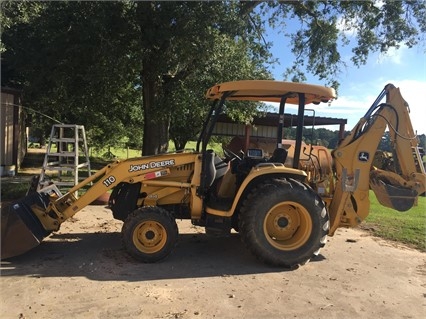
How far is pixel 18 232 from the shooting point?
5699 mm

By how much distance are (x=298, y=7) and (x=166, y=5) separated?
5485mm

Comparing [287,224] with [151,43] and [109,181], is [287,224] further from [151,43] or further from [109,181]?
[151,43]

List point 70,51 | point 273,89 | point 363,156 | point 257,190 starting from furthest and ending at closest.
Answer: point 70,51 < point 363,156 < point 273,89 < point 257,190

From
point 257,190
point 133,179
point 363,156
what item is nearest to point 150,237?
point 133,179

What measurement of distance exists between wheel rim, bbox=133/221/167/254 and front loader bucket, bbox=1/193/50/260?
1.31 meters

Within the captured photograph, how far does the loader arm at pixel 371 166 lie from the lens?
6.54 m

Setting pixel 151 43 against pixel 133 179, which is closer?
pixel 133 179

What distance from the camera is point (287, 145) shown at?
22.8 feet

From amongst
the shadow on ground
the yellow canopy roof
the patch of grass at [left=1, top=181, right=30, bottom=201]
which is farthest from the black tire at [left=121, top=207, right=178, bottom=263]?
the patch of grass at [left=1, top=181, right=30, bottom=201]

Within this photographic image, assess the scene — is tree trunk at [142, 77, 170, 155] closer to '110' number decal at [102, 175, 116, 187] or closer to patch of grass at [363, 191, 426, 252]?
patch of grass at [363, 191, 426, 252]

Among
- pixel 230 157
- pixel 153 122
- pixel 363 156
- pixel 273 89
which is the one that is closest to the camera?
pixel 273 89

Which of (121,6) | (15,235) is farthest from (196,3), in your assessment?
(15,235)

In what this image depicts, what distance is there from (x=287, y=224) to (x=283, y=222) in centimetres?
7

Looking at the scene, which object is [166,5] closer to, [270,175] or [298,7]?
[298,7]
